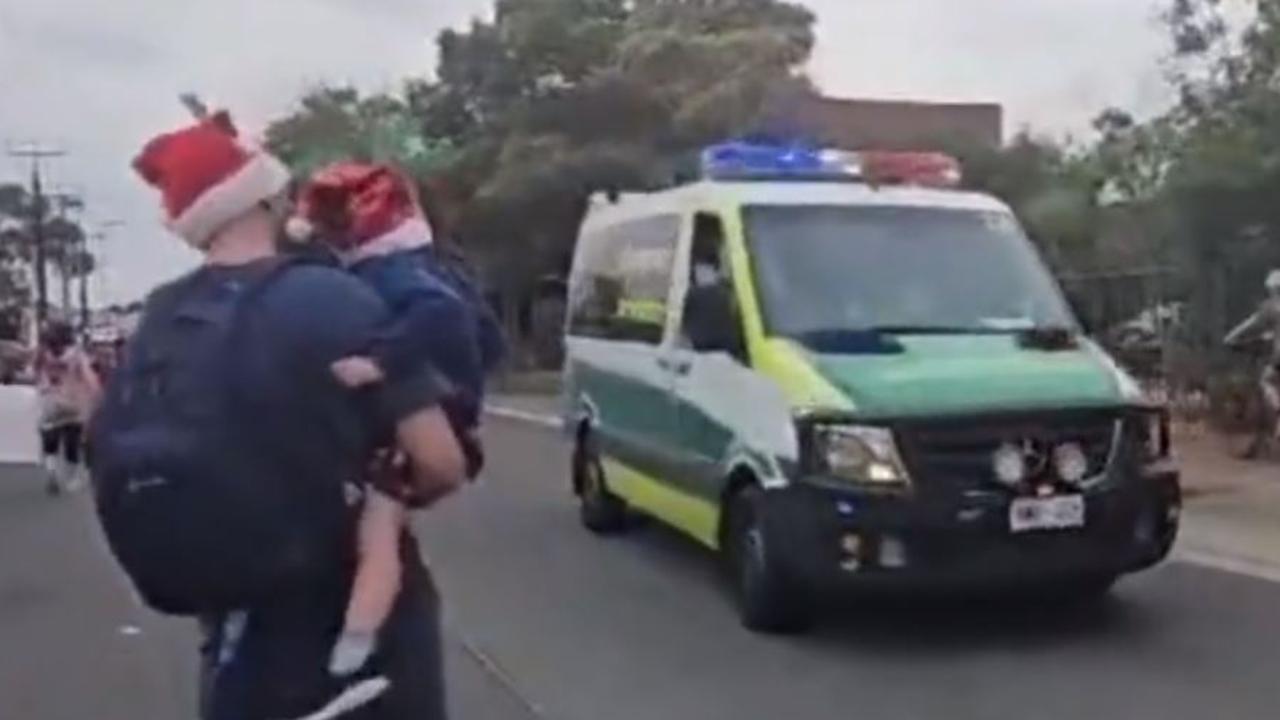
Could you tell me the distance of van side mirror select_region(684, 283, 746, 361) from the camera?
30.5 feet

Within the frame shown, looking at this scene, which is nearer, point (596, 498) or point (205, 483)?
point (205, 483)

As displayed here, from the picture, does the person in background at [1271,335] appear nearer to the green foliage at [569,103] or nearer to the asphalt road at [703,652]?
the asphalt road at [703,652]

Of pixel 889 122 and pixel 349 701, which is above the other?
pixel 889 122

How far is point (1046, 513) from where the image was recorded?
838 cm

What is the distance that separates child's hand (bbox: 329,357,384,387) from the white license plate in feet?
18.2

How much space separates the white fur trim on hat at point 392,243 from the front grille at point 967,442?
16.1ft

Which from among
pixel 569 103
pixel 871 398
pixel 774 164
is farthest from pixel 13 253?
pixel 871 398

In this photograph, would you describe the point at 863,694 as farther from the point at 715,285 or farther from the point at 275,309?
the point at 275,309

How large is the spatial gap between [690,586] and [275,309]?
759 centimetres

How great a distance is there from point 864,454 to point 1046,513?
2.59 feet

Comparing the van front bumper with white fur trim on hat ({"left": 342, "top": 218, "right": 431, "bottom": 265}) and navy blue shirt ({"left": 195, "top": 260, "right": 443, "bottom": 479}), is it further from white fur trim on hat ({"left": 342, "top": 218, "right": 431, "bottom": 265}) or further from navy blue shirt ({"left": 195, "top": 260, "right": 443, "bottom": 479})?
navy blue shirt ({"left": 195, "top": 260, "right": 443, "bottom": 479})

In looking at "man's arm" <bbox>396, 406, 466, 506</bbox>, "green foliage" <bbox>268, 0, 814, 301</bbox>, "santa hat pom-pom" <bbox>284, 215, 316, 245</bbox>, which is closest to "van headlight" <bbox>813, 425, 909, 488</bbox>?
"santa hat pom-pom" <bbox>284, 215, 316, 245</bbox>

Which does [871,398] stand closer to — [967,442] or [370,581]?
[967,442]

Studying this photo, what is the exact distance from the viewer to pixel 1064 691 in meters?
7.71
